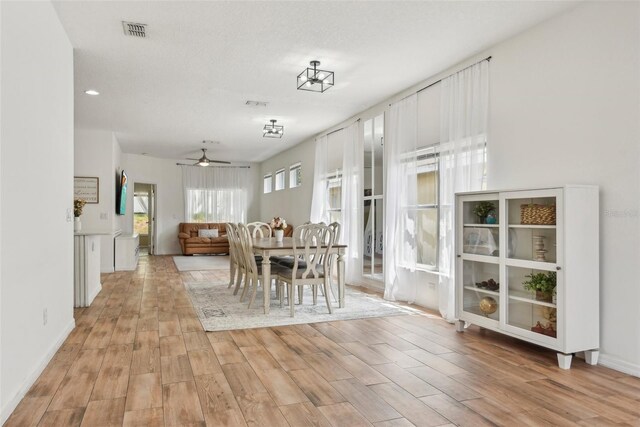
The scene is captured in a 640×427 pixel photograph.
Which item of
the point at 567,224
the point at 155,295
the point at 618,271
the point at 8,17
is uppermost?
the point at 8,17

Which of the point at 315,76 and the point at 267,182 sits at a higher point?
the point at 315,76

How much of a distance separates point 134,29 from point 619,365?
4540mm

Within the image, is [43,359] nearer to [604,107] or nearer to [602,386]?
[602,386]

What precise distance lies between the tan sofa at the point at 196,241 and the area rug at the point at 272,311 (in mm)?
5880

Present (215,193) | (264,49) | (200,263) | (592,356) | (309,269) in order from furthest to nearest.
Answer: (215,193) → (200,263) → (309,269) → (264,49) → (592,356)

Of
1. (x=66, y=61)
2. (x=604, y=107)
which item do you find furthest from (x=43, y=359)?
(x=604, y=107)

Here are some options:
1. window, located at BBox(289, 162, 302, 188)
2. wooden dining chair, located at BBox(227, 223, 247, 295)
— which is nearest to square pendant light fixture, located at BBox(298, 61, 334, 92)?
wooden dining chair, located at BBox(227, 223, 247, 295)

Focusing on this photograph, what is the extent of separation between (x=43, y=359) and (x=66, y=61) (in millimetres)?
2509

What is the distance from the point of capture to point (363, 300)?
5.50m

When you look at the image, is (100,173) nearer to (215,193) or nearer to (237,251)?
(237,251)

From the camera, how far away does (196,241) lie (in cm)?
1170

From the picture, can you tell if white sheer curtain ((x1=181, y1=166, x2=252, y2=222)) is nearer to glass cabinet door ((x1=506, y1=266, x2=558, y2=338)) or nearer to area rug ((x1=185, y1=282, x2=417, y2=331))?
area rug ((x1=185, y1=282, x2=417, y2=331))

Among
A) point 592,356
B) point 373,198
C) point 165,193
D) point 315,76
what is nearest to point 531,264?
point 592,356

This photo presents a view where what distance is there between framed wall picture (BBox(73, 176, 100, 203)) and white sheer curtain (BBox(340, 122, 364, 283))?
15.1ft
